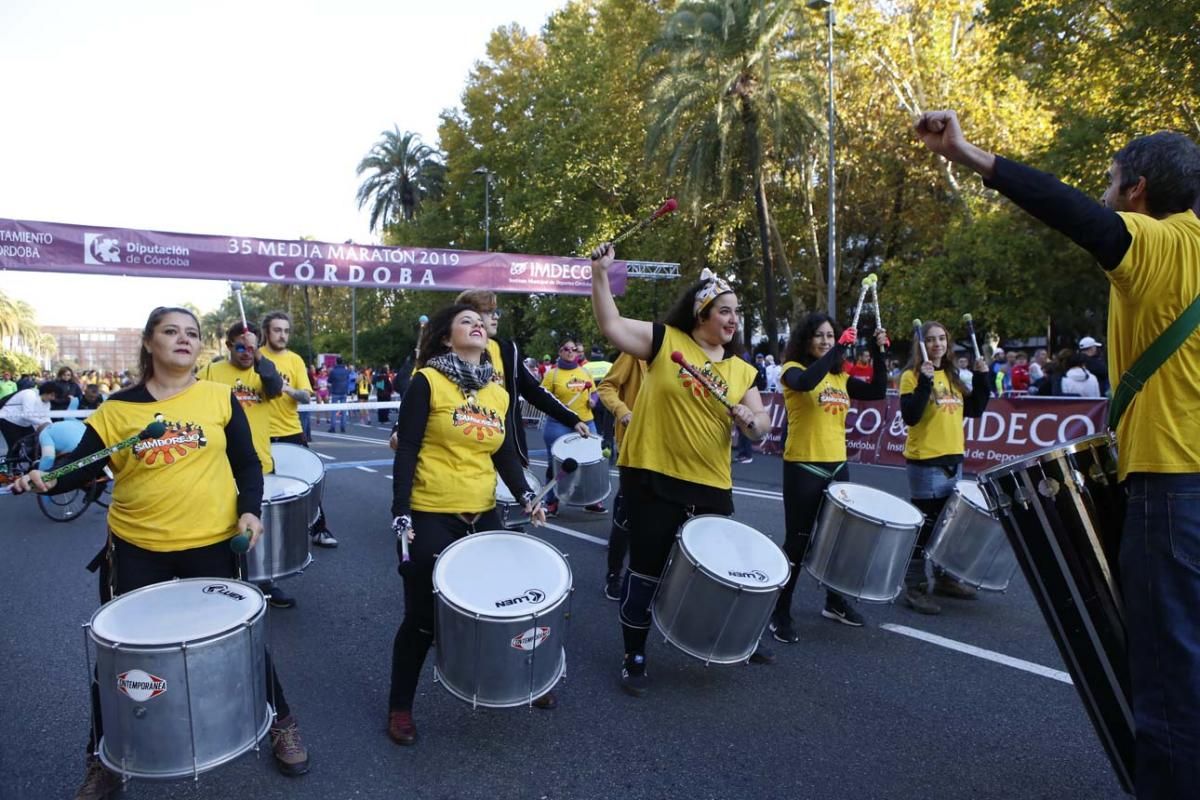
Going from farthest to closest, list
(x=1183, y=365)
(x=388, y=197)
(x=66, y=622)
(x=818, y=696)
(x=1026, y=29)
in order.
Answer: (x=388, y=197), (x=1026, y=29), (x=66, y=622), (x=818, y=696), (x=1183, y=365)

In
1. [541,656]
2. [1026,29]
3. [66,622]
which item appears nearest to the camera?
[541,656]

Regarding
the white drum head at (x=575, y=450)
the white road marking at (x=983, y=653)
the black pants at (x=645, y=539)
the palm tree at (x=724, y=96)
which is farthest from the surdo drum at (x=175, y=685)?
the palm tree at (x=724, y=96)

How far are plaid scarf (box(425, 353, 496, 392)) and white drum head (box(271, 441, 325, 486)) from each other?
2169 mm

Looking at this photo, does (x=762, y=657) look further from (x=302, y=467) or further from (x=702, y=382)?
(x=302, y=467)

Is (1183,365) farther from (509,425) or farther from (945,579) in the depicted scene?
(945,579)

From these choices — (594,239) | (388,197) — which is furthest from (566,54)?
(388,197)

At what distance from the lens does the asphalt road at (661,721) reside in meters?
3.24

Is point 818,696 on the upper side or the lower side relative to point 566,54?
lower

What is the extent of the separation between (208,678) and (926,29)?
1065 inches

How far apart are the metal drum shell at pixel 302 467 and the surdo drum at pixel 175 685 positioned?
8.57 feet

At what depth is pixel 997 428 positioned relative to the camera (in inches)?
458

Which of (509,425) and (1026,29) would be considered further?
(1026,29)

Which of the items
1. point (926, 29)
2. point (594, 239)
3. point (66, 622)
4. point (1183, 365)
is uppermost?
point (926, 29)

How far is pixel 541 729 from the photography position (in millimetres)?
3729
